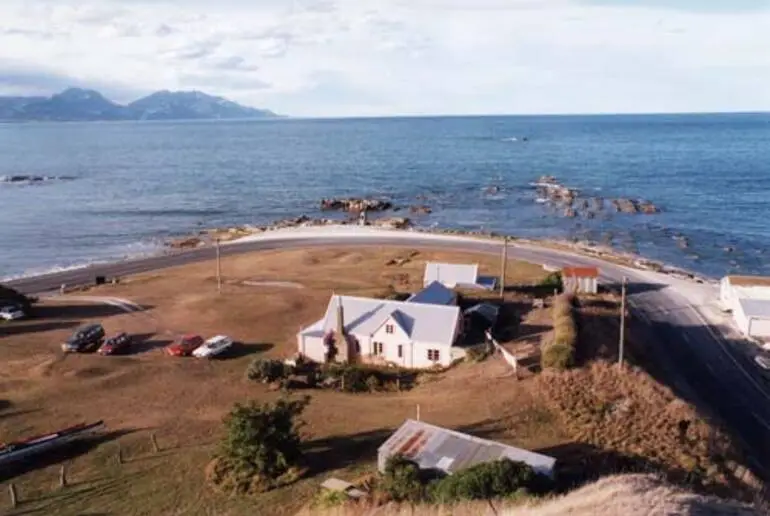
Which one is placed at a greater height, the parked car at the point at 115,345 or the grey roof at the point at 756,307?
the grey roof at the point at 756,307

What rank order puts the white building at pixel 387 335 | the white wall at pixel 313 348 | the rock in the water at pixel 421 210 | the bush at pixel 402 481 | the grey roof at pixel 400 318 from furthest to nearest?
1. the rock in the water at pixel 421 210
2. the white wall at pixel 313 348
3. the grey roof at pixel 400 318
4. the white building at pixel 387 335
5. the bush at pixel 402 481

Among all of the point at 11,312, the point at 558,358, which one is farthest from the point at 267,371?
the point at 11,312

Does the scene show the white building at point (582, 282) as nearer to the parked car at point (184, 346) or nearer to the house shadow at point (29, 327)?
the parked car at point (184, 346)

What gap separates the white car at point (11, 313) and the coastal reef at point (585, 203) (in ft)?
245

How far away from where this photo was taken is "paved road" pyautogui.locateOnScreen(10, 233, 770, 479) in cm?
3997

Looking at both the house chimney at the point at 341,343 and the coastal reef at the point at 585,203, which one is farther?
the coastal reef at the point at 585,203

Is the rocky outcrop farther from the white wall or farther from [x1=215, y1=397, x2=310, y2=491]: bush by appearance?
[x1=215, y1=397, x2=310, y2=491]: bush

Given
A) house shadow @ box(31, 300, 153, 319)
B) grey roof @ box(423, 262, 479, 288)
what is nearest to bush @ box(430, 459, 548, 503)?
grey roof @ box(423, 262, 479, 288)

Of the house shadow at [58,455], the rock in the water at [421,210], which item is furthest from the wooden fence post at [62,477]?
the rock in the water at [421,210]

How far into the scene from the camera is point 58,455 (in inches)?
1298

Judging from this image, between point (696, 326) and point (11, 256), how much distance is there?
76.8 m

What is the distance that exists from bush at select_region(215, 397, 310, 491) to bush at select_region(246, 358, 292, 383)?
10637 millimetres

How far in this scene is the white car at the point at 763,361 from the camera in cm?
4584

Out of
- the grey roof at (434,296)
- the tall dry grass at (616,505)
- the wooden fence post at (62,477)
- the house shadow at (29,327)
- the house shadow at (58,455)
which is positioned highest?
the tall dry grass at (616,505)
